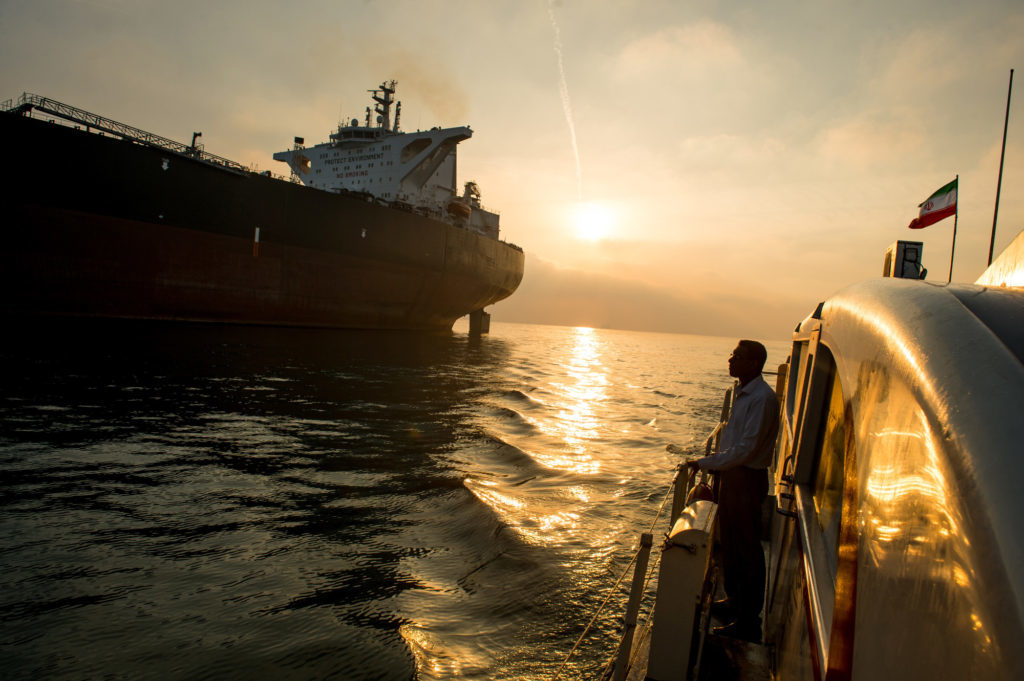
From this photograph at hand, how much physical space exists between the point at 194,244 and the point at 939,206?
23.6 m

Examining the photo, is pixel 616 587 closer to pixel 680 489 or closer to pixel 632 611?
pixel 632 611

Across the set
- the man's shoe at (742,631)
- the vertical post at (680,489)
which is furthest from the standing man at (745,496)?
the vertical post at (680,489)

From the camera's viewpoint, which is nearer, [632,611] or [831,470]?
[831,470]

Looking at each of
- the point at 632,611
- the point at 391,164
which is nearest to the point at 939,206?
the point at 632,611

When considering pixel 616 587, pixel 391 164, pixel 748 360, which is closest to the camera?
pixel 616 587

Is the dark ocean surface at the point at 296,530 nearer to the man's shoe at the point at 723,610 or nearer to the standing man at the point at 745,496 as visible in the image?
the man's shoe at the point at 723,610

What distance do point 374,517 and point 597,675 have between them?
3.15 meters

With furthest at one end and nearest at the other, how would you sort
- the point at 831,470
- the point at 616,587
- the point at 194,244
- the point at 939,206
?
the point at 194,244, the point at 939,206, the point at 616,587, the point at 831,470

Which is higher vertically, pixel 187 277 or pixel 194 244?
pixel 194 244

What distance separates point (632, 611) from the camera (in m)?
2.48

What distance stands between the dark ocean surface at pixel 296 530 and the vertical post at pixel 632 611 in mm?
1476

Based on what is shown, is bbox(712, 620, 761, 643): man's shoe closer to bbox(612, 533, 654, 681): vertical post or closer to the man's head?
bbox(612, 533, 654, 681): vertical post

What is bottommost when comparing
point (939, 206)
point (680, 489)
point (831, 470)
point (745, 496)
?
point (680, 489)

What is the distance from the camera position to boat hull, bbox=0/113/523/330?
1836 centimetres
